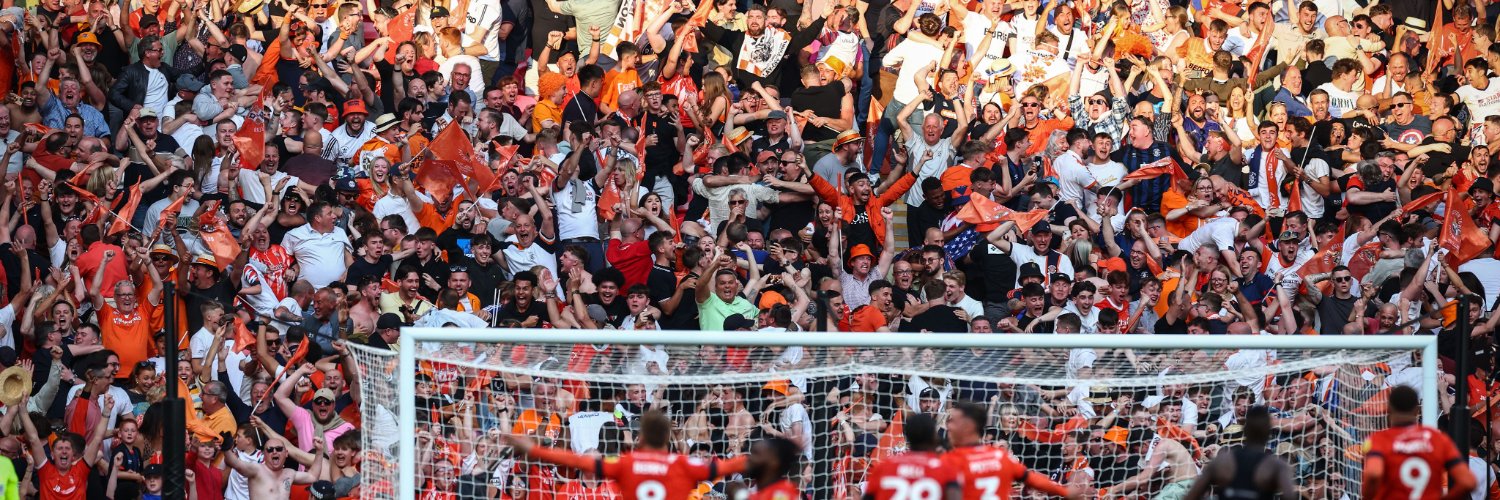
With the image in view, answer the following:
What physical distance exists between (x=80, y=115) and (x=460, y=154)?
288 cm

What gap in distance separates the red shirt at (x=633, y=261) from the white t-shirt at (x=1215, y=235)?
4.27 m

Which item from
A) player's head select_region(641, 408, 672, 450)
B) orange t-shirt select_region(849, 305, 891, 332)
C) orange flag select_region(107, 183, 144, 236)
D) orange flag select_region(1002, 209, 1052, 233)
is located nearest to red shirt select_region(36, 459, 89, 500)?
orange flag select_region(107, 183, 144, 236)

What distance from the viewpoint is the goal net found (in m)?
10.8

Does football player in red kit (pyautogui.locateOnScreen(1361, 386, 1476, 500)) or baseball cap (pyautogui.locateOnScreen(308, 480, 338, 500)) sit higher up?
football player in red kit (pyautogui.locateOnScreen(1361, 386, 1476, 500))

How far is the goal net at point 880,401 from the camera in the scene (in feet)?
35.4

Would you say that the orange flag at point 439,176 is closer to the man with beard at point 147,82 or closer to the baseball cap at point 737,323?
the man with beard at point 147,82

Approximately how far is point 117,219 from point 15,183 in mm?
775

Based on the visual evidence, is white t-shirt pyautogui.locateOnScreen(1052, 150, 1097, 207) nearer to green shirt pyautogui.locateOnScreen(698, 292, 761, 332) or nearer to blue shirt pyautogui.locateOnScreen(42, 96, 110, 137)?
green shirt pyautogui.locateOnScreen(698, 292, 761, 332)

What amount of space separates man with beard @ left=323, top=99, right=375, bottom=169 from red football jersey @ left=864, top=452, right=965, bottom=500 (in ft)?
24.8

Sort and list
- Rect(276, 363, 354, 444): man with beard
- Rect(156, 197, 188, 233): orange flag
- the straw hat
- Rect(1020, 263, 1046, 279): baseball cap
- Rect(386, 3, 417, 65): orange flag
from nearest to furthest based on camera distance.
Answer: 1. the straw hat
2. Rect(276, 363, 354, 444): man with beard
3. Rect(156, 197, 188, 233): orange flag
4. Rect(1020, 263, 1046, 279): baseball cap
5. Rect(386, 3, 417, 65): orange flag

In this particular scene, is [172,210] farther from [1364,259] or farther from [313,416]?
[1364,259]

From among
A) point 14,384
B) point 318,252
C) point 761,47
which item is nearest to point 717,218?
point 761,47

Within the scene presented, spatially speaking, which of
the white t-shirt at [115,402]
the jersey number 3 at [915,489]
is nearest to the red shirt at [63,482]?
the white t-shirt at [115,402]

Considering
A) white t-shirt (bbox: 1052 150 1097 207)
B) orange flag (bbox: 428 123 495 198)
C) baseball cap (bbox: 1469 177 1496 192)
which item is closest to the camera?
orange flag (bbox: 428 123 495 198)
